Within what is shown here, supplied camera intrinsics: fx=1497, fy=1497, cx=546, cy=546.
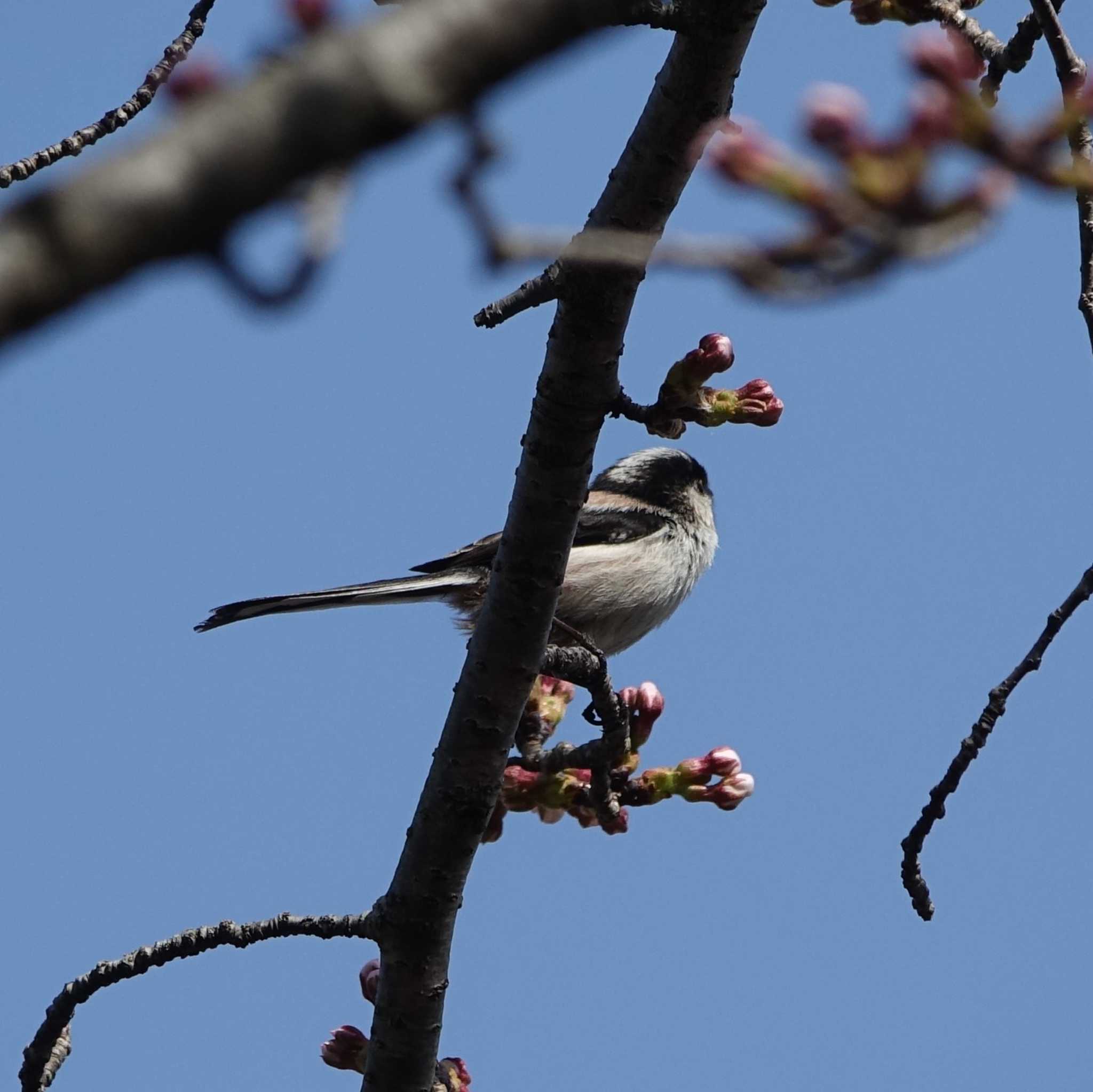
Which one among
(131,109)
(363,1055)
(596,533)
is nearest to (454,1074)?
(363,1055)

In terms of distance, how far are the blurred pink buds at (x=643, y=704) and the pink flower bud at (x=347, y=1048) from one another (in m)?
1.28

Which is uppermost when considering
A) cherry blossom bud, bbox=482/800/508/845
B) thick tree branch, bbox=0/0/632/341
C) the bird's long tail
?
the bird's long tail

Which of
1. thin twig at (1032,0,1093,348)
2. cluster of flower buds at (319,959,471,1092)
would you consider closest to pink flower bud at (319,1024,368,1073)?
cluster of flower buds at (319,959,471,1092)

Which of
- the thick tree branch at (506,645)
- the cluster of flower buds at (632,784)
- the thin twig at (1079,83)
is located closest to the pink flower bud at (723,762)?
the cluster of flower buds at (632,784)

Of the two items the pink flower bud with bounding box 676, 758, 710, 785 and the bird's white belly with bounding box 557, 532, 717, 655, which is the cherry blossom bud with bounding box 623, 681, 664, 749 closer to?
the pink flower bud with bounding box 676, 758, 710, 785

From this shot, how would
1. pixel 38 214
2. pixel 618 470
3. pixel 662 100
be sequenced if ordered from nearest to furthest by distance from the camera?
pixel 38 214
pixel 662 100
pixel 618 470

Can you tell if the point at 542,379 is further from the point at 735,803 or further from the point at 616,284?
the point at 735,803

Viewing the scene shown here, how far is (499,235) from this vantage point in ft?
6.02

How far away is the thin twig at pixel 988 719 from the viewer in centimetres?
352

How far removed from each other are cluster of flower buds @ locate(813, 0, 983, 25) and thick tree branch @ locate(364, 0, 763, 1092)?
2.13 feet

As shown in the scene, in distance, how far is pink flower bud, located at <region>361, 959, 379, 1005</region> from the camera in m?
4.20

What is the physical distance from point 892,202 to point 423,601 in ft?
18.9

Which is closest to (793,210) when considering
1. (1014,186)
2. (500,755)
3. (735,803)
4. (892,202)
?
(892,202)

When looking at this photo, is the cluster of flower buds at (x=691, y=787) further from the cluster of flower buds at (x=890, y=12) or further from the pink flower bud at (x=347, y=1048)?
the cluster of flower buds at (x=890, y=12)
